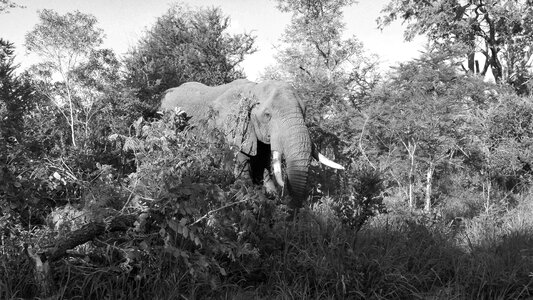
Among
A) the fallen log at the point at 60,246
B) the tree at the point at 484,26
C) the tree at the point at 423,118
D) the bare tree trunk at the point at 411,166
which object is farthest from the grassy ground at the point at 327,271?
the tree at the point at 484,26

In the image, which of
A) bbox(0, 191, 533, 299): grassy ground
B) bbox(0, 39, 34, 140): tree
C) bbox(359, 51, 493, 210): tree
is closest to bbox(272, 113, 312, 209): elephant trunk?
bbox(0, 191, 533, 299): grassy ground

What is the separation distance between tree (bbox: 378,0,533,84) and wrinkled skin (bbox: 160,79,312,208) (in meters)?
10.9

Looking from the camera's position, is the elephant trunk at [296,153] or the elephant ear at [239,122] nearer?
the elephant ear at [239,122]

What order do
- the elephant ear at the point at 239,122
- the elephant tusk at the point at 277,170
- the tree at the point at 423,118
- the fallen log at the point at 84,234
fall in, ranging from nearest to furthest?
1. the fallen log at the point at 84,234
2. the elephant ear at the point at 239,122
3. the elephant tusk at the point at 277,170
4. the tree at the point at 423,118

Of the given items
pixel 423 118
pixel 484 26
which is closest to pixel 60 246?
pixel 423 118

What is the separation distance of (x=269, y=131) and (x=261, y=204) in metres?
2.67

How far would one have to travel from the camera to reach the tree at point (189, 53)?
10312 millimetres

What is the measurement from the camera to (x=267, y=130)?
6629 mm

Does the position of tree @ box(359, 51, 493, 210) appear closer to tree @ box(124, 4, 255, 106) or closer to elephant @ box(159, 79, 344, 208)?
elephant @ box(159, 79, 344, 208)

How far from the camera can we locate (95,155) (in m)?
6.94

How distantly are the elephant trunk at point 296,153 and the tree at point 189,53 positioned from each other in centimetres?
438

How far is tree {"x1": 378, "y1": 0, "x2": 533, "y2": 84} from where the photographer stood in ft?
52.4

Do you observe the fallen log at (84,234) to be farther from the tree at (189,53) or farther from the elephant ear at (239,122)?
the tree at (189,53)

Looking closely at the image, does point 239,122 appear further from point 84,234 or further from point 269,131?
point 84,234
